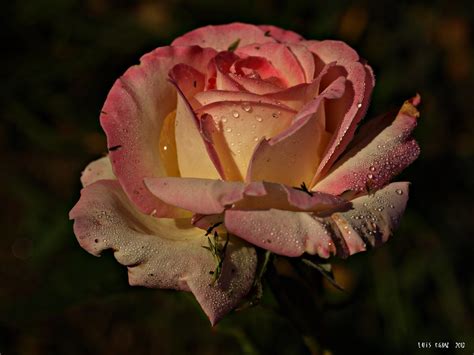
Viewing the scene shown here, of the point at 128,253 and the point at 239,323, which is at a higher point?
the point at 128,253

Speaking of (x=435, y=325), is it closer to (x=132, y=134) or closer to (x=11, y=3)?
(x=132, y=134)

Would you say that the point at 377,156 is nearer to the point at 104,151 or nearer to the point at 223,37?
the point at 223,37

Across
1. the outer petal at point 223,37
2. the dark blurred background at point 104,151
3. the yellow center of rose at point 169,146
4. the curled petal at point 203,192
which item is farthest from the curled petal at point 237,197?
the dark blurred background at point 104,151

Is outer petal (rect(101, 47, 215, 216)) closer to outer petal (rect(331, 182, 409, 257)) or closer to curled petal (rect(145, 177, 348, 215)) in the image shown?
curled petal (rect(145, 177, 348, 215))

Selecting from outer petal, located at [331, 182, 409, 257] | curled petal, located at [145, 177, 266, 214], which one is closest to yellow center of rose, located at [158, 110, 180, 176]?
curled petal, located at [145, 177, 266, 214]

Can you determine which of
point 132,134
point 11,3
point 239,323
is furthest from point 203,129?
point 11,3

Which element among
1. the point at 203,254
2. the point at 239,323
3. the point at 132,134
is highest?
the point at 132,134

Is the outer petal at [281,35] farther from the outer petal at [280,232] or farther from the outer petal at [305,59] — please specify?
the outer petal at [280,232]
